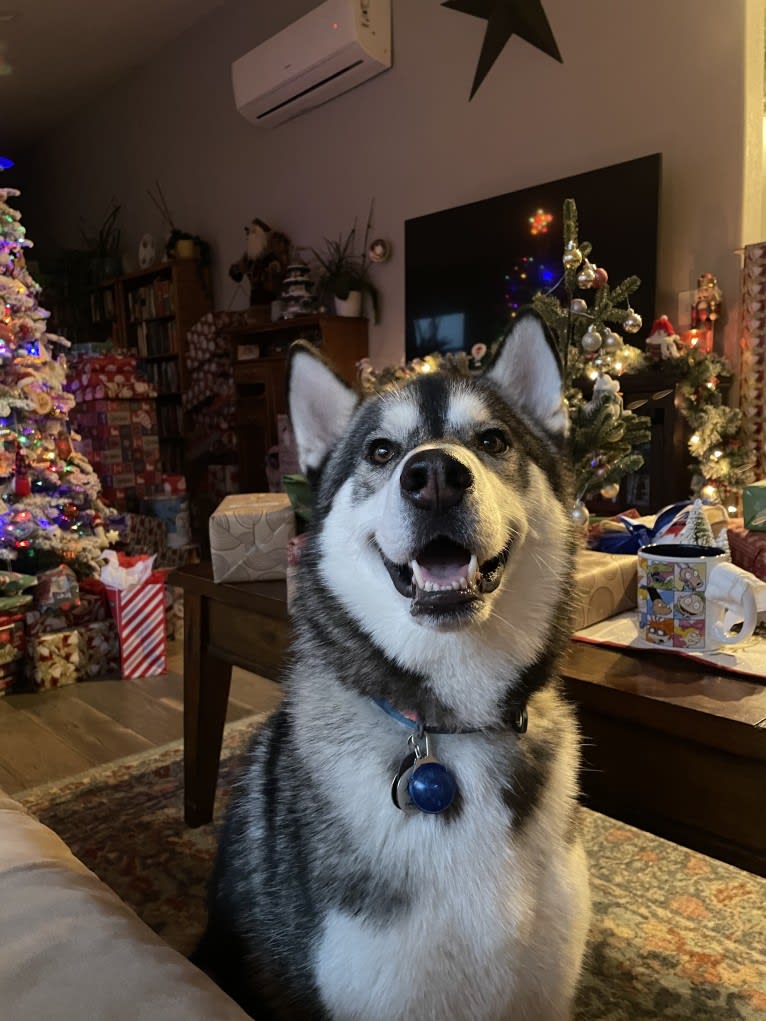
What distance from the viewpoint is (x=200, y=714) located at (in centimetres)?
189

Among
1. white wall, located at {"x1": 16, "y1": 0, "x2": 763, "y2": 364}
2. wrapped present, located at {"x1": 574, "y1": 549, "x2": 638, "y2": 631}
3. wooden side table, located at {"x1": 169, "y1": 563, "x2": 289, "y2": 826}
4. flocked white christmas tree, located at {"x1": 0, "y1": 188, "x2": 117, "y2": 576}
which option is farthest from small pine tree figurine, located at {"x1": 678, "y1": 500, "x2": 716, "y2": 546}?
flocked white christmas tree, located at {"x1": 0, "y1": 188, "x2": 117, "y2": 576}

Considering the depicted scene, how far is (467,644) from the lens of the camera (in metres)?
0.87

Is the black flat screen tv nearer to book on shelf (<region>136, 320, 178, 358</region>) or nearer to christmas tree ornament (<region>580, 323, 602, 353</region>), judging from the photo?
christmas tree ornament (<region>580, 323, 602, 353</region>)

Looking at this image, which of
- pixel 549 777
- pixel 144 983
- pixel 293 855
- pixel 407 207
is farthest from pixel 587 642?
pixel 407 207

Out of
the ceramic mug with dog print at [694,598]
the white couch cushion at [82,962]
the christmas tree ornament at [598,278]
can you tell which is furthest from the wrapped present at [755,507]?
the white couch cushion at [82,962]

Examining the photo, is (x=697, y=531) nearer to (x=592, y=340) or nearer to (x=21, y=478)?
(x=592, y=340)

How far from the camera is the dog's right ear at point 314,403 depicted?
106 centimetres

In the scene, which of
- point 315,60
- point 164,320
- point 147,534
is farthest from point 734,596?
point 164,320

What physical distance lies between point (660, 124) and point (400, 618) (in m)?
3.28

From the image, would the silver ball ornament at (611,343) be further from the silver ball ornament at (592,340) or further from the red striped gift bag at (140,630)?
the red striped gift bag at (140,630)

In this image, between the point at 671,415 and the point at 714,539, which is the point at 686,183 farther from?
the point at 714,539

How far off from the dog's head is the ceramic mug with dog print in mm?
180

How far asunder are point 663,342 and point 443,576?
260 cm

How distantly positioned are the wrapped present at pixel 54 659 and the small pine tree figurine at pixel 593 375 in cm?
236
